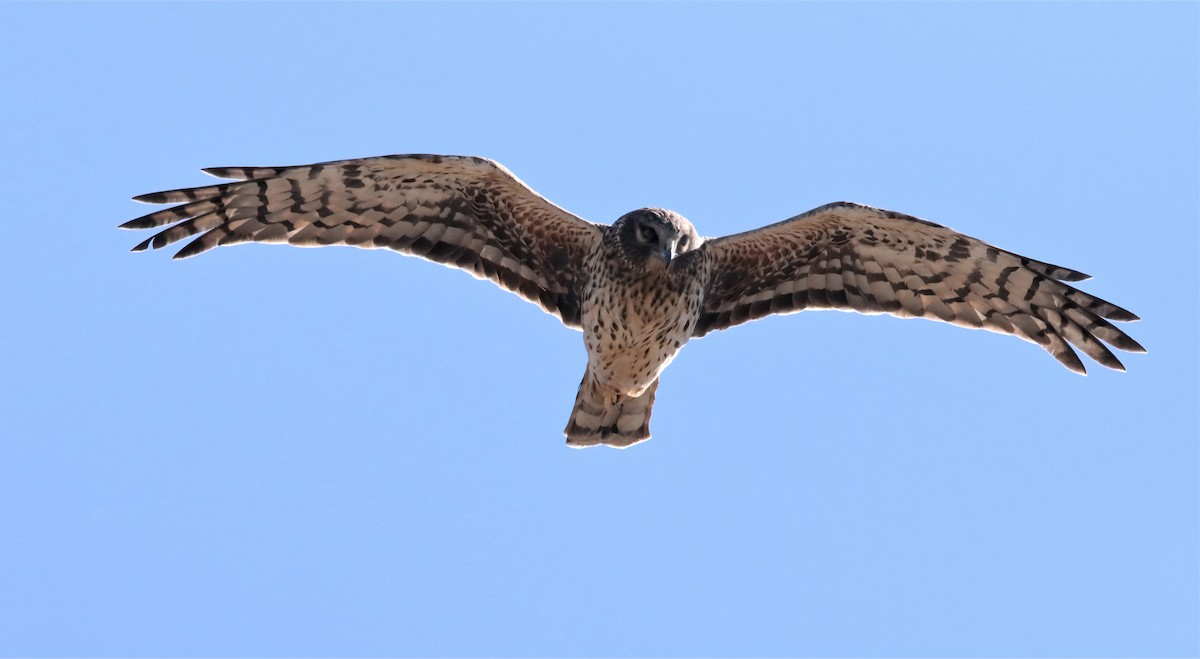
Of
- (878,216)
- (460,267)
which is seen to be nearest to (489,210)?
(460,267)

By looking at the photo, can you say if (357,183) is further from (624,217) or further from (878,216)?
(878,216)

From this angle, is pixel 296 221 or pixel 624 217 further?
pixel 296 221

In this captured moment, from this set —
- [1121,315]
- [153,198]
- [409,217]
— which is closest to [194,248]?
[153,198]

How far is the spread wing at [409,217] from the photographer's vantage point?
380 inches

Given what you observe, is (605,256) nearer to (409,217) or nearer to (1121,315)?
(409,217)

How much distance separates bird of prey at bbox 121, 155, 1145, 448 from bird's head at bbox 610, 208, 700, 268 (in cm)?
22

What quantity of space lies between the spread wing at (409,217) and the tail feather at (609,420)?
2.04ft

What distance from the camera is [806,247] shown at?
9.98m

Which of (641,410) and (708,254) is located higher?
(708,254)

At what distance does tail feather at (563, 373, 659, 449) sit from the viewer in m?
10.1

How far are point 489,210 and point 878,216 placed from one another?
2571 millimetres

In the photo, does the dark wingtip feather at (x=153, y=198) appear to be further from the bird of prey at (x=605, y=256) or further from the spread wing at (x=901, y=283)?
the spread wing at (x=901, y=283)

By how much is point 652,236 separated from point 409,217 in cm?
186

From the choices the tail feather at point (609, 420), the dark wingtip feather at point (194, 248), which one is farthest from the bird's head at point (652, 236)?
the dark wingtip feather at point (194, 248)
